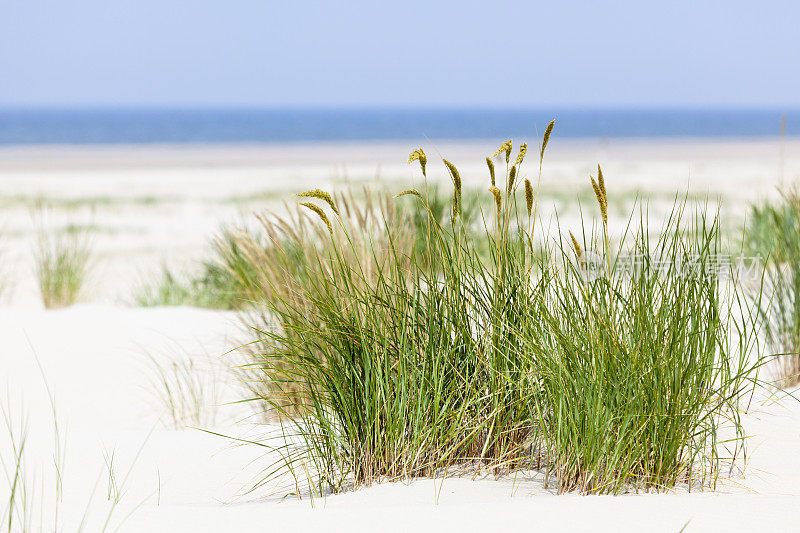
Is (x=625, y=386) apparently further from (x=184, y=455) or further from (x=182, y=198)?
(x=182, y=198)

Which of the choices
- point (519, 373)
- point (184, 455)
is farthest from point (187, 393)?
point (519, 373)

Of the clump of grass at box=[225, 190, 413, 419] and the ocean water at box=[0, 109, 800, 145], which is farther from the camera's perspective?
the ocean water at box=[0, 109, 800, 145]

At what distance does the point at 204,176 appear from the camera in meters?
20.0

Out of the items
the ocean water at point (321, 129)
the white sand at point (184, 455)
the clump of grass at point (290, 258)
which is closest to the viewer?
the white sand at point (184, 455)

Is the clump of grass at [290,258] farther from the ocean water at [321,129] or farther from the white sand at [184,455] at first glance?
the ocean water at [321,129]

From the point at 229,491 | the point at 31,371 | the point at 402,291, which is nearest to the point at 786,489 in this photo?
the point at 402,291

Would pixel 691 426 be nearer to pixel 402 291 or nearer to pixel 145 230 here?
pixel 402 291

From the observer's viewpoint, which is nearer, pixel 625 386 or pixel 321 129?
pixel 625 386

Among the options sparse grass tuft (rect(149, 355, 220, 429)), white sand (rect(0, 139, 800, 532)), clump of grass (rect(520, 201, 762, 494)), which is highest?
clump of grass (rect(520, 201, 762, 494))

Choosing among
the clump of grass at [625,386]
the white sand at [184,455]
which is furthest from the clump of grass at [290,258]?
the clump of grass at [625,386]

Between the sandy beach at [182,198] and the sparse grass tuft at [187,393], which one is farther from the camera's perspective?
the sandy beach at [182,198]

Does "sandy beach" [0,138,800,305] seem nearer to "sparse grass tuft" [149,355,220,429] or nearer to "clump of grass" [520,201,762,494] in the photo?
"sparse grass tuft" [149,355,220,429]

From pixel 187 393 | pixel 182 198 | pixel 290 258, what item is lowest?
pixel 187 393

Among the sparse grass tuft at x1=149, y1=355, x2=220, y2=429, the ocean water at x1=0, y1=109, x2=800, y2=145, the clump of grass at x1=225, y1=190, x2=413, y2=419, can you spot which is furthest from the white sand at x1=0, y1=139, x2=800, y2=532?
the ocean water at x1=0, y1=109, x2=800, y2=145
